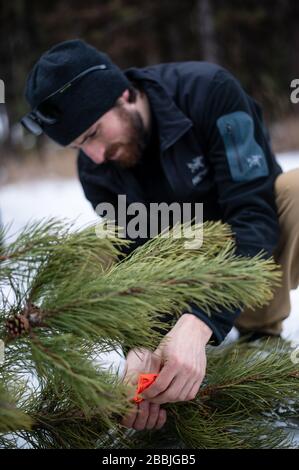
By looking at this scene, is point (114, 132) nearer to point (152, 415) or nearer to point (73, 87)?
point (73, 87)

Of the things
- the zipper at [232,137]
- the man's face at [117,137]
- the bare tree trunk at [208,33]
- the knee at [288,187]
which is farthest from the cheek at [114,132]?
the bare tree trunk at [208,33]

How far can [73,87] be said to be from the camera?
1848mm

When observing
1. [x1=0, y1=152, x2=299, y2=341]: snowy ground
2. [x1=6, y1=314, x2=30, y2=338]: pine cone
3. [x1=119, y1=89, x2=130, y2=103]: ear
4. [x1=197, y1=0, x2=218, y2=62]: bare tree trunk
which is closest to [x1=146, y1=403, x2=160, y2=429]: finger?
[x1=6, y1=314, x2=30, y2=338]: pine cone

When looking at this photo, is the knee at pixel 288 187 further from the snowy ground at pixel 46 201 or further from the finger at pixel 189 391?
the snowy ground at pixel 46 201

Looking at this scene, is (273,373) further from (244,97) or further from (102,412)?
(244,97)

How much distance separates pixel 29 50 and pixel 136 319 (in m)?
11.5

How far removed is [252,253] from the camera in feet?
5.16

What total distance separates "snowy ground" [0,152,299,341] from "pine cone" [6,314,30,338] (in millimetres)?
3307

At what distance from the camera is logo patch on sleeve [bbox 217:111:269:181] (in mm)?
1794

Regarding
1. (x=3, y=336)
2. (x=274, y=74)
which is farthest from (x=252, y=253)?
(x=274, y=74)

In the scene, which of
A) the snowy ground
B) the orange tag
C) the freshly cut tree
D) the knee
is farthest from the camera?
the snowy ground

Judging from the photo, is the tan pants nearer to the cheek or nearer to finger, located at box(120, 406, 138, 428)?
the cheek

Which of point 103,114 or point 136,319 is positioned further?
point 103,114

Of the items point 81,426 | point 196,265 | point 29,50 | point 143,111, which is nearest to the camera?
point 196,265
